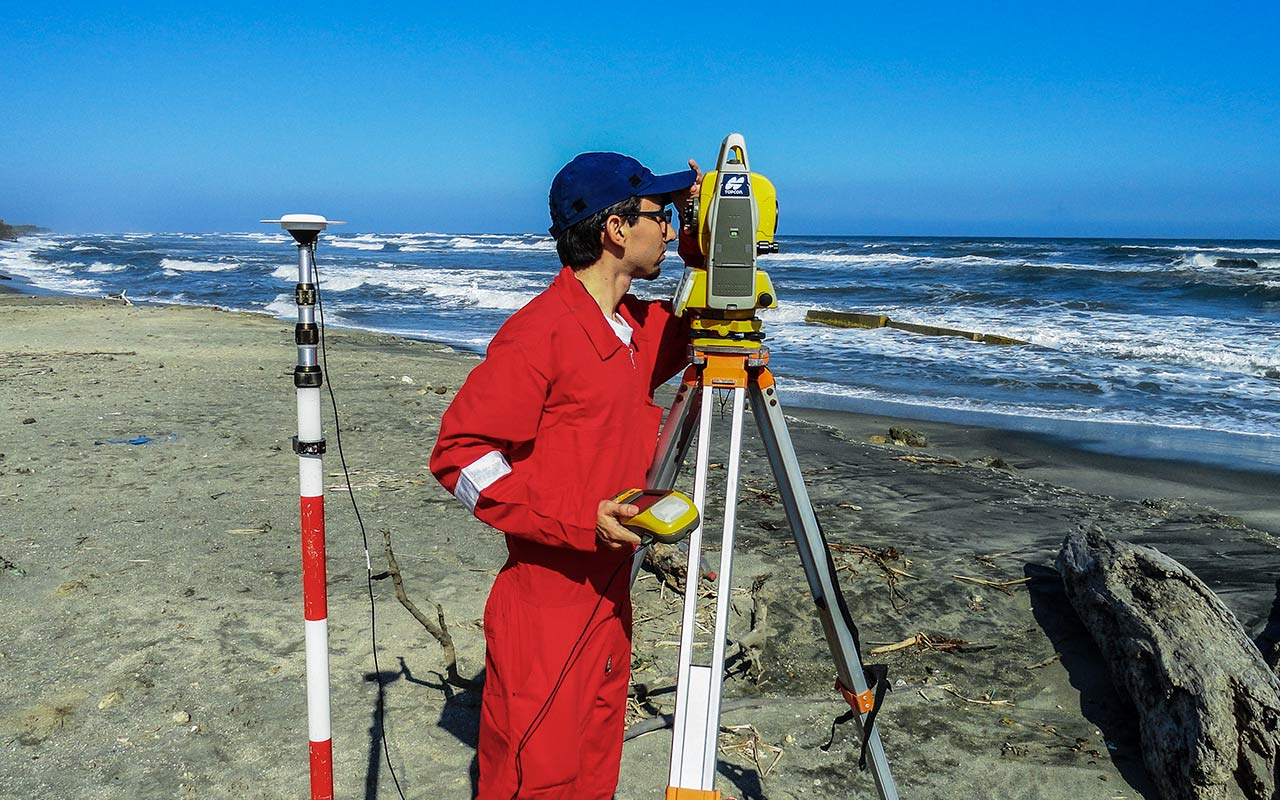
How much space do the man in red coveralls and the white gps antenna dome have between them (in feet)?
1.33

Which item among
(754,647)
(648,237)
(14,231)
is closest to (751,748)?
(754,647)

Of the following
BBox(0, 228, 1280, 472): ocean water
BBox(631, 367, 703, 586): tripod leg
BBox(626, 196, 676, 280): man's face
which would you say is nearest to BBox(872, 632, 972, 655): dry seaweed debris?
BBox(631, 367, 703, 586): tripod leg

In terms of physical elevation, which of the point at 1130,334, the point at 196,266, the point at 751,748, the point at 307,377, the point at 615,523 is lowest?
the point at 751,748

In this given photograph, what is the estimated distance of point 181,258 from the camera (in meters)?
39.7

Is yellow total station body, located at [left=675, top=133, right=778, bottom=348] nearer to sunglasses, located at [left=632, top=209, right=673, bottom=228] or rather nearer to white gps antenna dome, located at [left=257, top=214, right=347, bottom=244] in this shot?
sunglasses, located at [left=632, top=209, right=673, bottom=228]

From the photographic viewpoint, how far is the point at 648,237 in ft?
6.87

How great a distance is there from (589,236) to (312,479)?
77 centimetres

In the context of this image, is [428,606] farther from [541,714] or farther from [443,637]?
[541,714]

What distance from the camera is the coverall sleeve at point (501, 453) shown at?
71.4 inches

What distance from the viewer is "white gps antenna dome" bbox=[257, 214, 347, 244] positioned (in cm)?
176

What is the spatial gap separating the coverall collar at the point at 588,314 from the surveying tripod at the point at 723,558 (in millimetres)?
244

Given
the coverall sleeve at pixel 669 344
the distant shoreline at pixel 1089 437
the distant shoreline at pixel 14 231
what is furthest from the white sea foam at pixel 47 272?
the distant shoreline at pixel 14 231

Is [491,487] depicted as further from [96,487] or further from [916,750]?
[96,487]

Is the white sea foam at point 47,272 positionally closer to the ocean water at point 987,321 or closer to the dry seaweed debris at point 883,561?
the ocean water at point 987,321
